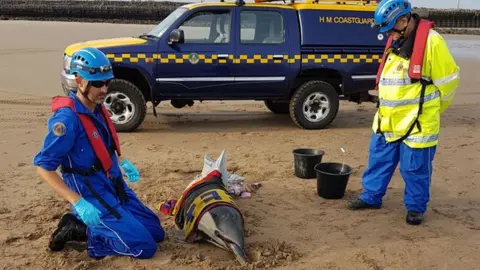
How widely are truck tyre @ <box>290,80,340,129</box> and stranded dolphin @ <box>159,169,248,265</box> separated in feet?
13.3

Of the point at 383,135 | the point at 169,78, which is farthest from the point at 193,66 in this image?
the point at 383,135

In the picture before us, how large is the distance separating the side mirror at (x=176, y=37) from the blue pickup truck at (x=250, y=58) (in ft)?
0.05

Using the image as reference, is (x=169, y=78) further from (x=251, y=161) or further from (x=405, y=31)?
(x=405, y=31)

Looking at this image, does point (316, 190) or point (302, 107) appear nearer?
point (316, 190)

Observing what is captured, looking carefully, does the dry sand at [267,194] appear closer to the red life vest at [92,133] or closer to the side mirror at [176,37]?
the red life vest at [92,133]

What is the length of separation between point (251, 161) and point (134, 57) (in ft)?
8.22

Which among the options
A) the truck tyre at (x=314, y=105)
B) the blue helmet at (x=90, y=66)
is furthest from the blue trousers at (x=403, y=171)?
the truck tyre at (x=314, y=105)

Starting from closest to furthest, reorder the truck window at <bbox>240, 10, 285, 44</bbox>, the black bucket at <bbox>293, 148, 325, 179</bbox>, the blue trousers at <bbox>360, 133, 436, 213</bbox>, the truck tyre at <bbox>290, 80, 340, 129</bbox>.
Result: the blue trousers at <bbox>360, 133, 436, 213</bbox>, the black bucket at <bbox>293, 148, 325, 179</bbox>, the truck window at <bbox>240, 10, 285, 44</bbox>, the truck tyre at <bbox>290, 80, 340, 129</bbox>

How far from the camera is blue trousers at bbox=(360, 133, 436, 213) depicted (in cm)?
491

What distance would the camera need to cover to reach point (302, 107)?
877 cm

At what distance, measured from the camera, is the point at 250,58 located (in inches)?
331

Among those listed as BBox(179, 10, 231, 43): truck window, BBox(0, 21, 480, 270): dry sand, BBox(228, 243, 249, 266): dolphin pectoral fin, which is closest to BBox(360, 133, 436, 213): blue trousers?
BBox(0, 21, 480, 270): dry sand

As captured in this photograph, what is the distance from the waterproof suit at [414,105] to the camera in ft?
15.5

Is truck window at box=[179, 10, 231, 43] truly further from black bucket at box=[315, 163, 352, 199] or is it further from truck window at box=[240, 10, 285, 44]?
black bucket at box=[315, 163, 352, 199]
